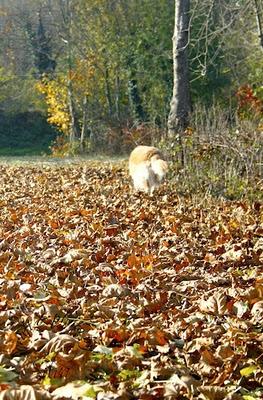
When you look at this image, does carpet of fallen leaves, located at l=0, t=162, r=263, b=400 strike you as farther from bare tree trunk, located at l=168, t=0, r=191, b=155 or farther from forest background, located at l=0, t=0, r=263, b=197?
forest background, located at l=0, t=0, r=263, b=197

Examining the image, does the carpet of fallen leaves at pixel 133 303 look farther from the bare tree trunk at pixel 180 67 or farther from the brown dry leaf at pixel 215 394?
the bare tree trunk at pixel 180 67

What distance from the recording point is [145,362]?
3535 millimetres

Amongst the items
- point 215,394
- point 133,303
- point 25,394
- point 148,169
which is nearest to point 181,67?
point 148,169

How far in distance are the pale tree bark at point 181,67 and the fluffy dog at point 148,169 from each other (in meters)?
2.45

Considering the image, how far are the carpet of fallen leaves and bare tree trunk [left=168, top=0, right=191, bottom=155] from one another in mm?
5360

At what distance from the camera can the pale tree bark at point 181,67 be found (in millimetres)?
13836

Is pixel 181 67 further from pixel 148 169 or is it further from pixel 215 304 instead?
pixel 215 304

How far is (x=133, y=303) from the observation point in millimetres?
4590

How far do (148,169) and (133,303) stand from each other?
249 inches

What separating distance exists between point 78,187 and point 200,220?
4458 millimetres

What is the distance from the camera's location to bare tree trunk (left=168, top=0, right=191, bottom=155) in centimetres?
1384

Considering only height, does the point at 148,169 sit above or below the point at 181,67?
below

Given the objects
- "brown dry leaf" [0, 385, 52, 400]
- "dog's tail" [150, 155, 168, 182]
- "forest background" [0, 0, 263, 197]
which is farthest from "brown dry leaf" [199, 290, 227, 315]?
"forest background" [0, 0, 263, 197]

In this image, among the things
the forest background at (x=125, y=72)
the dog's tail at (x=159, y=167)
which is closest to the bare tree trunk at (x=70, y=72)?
the forest background at (x=125, y=72)
